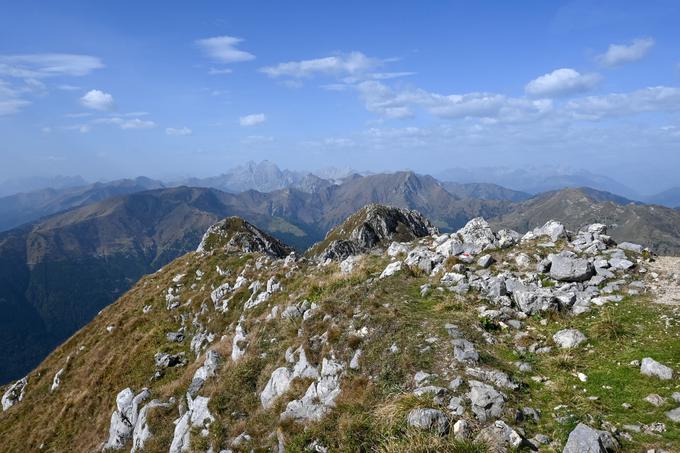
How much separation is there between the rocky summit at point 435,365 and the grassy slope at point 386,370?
0.21 ft

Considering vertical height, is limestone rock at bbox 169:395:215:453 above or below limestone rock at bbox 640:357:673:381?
below

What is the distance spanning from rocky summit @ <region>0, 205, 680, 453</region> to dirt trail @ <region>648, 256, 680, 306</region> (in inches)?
3.8

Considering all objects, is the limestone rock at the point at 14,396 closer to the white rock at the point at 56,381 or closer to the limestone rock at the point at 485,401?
the white rock at the point at 56,381

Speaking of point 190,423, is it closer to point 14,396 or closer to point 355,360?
point 355,360

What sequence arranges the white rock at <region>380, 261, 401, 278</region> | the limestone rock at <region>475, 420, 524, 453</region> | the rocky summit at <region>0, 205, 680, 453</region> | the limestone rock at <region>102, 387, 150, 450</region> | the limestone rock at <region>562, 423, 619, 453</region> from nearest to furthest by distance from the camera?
the limestone rock at <region>562, 423, 619, 453</region> < the limestone rock at <region>475, 420, 524, 453</region> < the rocky summit at <region>0, 205, 680, 453</region> < the white rock at <region>380, 261, 401, 278</region> < the limestone rock at <region>102, 387, 150, 450</region>

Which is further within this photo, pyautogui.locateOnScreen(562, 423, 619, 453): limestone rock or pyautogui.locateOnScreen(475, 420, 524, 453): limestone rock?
pyautogui.locateOnScreen(475, 420, 524, 453): limestone rock

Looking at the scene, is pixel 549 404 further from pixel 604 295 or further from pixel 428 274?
pixel 428 274

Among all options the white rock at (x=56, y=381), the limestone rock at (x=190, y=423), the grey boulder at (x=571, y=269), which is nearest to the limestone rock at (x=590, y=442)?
the grey boulder at (x=571, y=269)

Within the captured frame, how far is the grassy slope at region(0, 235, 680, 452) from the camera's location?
11227mm

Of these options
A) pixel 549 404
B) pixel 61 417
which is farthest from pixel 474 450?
pixel 61 417

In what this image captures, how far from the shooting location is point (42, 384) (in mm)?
42719

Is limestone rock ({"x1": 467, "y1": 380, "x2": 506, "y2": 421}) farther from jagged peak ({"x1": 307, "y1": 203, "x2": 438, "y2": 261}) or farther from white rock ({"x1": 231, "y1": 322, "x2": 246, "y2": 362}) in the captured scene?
jagged peak ({"x1": 307, "y1": 203, "x2": 438, "y2": 261})

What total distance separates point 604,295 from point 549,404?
26.1 feet

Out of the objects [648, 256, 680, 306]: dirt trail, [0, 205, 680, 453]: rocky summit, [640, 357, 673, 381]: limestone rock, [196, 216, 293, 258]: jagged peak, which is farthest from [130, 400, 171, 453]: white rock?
[196, 216, 293, 258]: jagged peak
